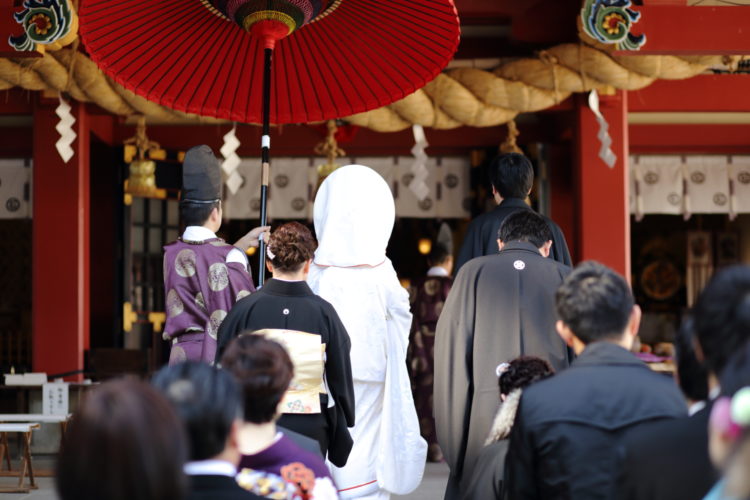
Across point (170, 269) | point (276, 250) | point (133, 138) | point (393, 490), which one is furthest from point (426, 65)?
point (133, 138)

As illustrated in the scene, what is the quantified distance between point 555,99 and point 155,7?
174 inches

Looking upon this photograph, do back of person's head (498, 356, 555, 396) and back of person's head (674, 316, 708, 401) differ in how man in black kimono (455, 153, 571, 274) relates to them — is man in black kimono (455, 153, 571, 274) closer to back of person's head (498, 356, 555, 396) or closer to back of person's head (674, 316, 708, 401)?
back of person's head (498, 356, 555, 396)

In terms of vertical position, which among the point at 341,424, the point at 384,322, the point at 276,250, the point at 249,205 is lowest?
the point at 341,424

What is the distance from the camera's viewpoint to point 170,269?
397cm

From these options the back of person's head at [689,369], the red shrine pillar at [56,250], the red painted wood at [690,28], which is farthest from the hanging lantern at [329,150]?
the back of person's head at [689,369]

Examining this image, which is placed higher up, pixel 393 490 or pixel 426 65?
pixel 426 65

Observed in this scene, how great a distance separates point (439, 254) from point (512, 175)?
3.91 meters

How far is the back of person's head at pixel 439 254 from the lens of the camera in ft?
27.1

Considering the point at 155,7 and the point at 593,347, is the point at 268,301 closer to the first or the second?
the point at 155,7

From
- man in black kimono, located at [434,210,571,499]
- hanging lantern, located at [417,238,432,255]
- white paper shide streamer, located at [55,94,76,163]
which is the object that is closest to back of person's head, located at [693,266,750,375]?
man in black kimono, located at [434,210,571,499]

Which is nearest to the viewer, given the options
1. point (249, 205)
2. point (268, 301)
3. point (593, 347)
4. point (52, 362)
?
point (593, 347)

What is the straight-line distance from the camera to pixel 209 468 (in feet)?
5.89

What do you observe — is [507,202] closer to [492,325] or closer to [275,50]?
[492,325]

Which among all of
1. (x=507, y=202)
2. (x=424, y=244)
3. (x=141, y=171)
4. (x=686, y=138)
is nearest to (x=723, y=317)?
(x=507, y=202)
